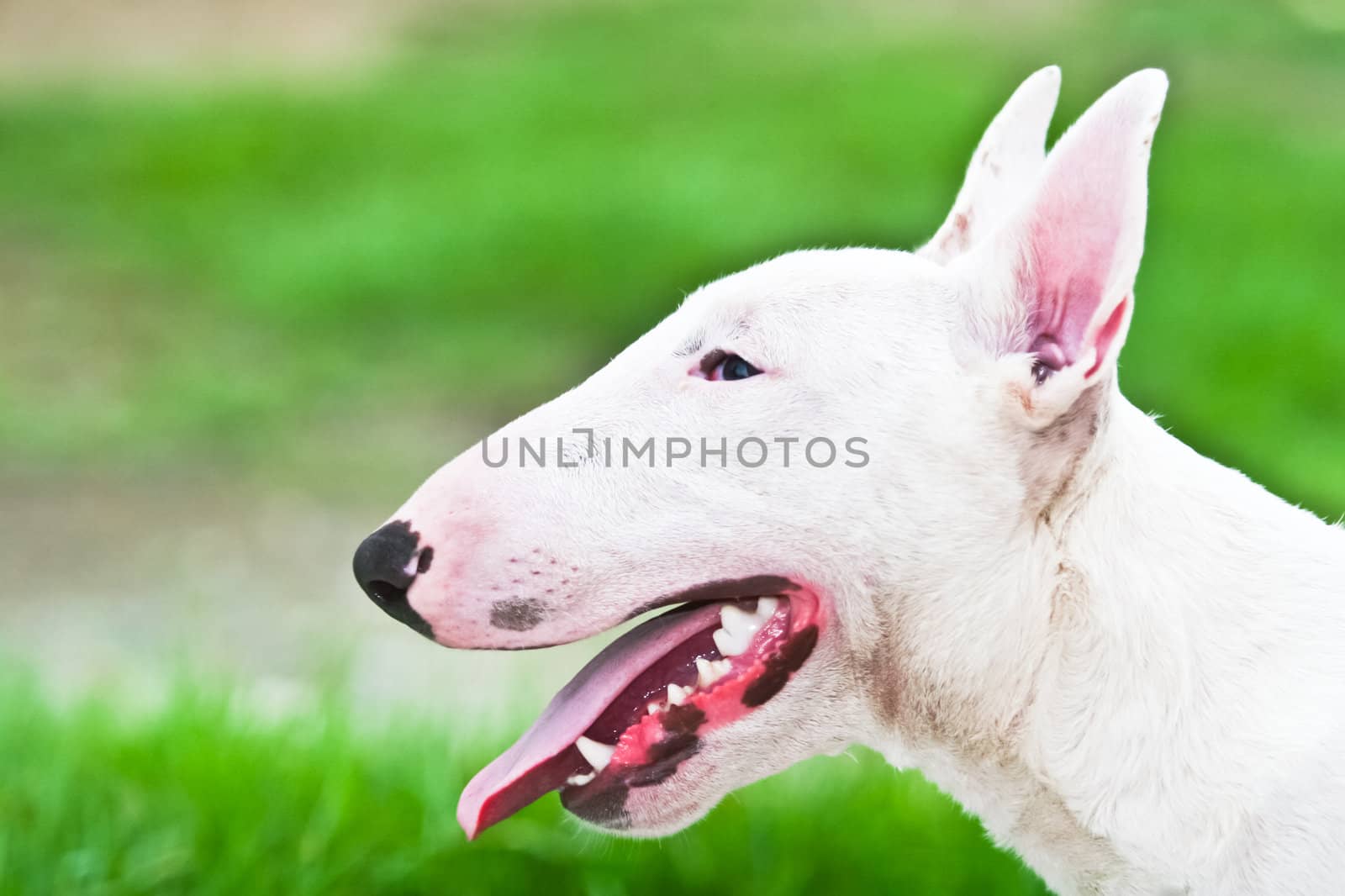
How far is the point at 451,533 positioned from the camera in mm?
2004

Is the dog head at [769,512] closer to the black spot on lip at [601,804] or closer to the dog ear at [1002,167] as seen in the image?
the black spot on lip at [601,804]

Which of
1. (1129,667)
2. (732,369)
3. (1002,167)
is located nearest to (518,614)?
(732,369)

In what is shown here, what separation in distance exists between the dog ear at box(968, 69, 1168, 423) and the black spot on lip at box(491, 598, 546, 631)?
70 centimetres

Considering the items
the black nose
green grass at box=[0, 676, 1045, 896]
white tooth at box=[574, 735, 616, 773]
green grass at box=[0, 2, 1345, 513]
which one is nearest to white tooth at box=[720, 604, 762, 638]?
→ white tooth at box=[574, 735, 616, 773]

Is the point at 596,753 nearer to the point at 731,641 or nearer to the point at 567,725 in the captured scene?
the point at 567,725

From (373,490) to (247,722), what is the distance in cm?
290

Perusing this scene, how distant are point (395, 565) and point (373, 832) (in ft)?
4.60

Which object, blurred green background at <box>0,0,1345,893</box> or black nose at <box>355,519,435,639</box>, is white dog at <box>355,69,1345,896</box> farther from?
blurred green background at <box>0,0,1345,893</box>

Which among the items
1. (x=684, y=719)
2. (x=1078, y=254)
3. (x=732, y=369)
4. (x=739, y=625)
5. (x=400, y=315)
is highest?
(x=1078, y=254)

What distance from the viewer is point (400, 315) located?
827 centimetres

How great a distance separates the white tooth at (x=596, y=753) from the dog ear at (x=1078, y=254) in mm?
729

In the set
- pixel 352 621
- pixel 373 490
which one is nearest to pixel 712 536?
pixel 352 621

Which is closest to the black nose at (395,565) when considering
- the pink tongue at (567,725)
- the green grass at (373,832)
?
the pink tongue at (567,725)

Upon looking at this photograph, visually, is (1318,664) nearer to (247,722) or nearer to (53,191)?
(247,722)
